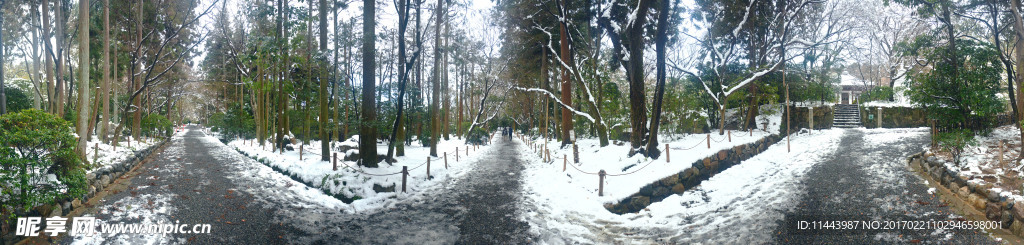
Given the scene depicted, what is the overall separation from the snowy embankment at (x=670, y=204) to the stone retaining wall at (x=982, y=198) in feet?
7.17

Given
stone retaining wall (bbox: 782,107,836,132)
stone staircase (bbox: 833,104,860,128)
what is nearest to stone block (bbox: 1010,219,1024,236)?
stone retaining wall (bbox: 782,107,836,132)

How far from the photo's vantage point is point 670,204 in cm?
780

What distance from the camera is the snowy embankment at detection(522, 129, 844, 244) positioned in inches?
239

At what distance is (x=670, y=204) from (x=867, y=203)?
2996 millimetres

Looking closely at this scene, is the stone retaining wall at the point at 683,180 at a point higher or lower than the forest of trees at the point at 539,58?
lower

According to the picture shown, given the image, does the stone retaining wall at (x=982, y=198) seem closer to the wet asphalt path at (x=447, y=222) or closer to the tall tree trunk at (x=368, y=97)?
the wet asphalt path at (x=447, y=222)

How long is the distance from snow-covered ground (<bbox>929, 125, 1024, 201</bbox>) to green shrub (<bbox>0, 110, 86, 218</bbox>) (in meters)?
12.2

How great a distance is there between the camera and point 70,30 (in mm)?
20797

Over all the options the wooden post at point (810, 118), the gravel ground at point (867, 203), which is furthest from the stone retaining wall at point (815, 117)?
the gravel ground at point (867, 203)

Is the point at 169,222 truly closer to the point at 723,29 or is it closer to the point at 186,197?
the point at 186,197

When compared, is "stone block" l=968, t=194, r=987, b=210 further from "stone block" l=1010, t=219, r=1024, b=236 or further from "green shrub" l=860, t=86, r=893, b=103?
"green shrub" l=860, t=86, r=893, b=103

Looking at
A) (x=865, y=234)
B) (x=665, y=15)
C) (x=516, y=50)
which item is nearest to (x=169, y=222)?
(x=865, y=234)

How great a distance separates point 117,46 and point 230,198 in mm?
18084

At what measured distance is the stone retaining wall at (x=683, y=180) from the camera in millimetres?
7766
